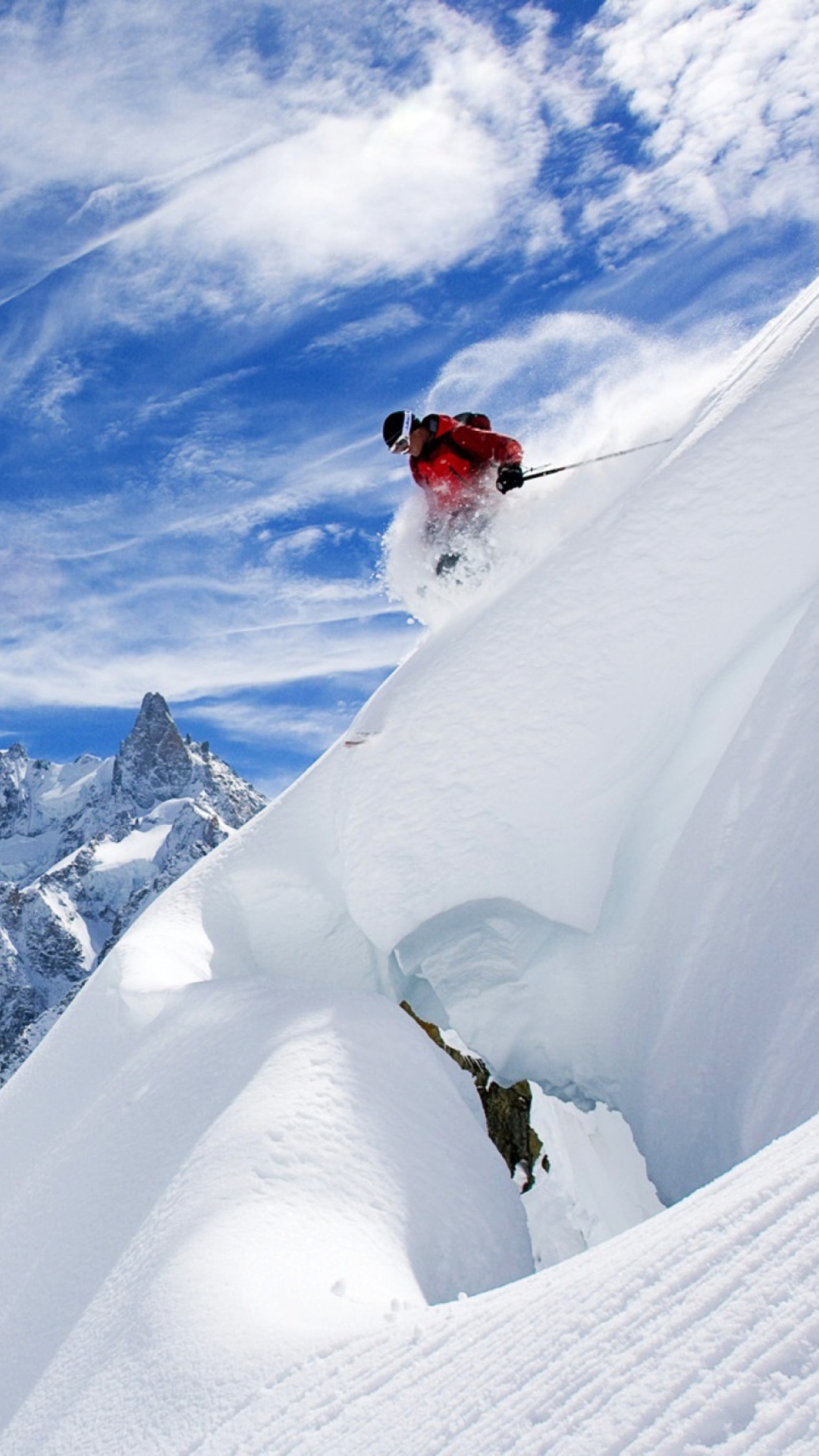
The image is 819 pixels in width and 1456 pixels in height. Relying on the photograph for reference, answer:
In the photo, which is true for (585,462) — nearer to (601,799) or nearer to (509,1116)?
(601,799)

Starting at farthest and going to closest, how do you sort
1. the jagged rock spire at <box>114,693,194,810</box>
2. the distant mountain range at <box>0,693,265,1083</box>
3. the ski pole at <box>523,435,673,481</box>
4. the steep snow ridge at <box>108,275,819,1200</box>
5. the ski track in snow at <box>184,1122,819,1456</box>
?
1. the jagged rock spire at <box>114,693,194,810</box>
2. the distant mountain range at <box>0,693,265,1083</box>
3. the ski pole at <box>523,435,673,481</box>
4. the steep snow ridge at <box>108,275,819,1200</box>
5. the ski track in snow at <box>184,1122,819,1456</box>

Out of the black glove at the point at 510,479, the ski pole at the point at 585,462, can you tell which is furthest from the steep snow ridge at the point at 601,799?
the black glove at the point at 510,479

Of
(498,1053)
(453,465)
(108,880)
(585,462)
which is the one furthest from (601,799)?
(108,880)

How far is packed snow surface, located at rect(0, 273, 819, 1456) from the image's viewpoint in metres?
1.88

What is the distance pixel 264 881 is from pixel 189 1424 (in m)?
4.48

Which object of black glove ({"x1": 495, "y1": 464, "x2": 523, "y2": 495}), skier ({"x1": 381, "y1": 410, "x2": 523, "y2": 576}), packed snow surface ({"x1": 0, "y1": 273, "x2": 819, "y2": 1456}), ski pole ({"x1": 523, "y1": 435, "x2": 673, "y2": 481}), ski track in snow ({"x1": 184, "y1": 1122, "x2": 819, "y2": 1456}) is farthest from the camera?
skier ({"x1": 381, "y1": 410, "x2": 523, "y2": 576})

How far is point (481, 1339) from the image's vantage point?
2184 millimetres

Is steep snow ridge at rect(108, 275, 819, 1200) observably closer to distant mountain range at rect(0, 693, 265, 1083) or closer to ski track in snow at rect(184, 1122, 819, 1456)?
ski track in snow at rect(184, 1122, 819, 1456)

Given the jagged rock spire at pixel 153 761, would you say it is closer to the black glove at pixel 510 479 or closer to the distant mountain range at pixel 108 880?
the distant mountain range at pixel 108 880

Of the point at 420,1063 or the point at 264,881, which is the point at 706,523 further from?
the point at 264,881

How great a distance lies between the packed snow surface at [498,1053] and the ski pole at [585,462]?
237mm

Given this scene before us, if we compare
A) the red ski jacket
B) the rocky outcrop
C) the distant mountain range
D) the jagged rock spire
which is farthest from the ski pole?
the jagged rock spire

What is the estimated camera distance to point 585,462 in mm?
Result: 7285

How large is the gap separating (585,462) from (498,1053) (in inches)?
166
